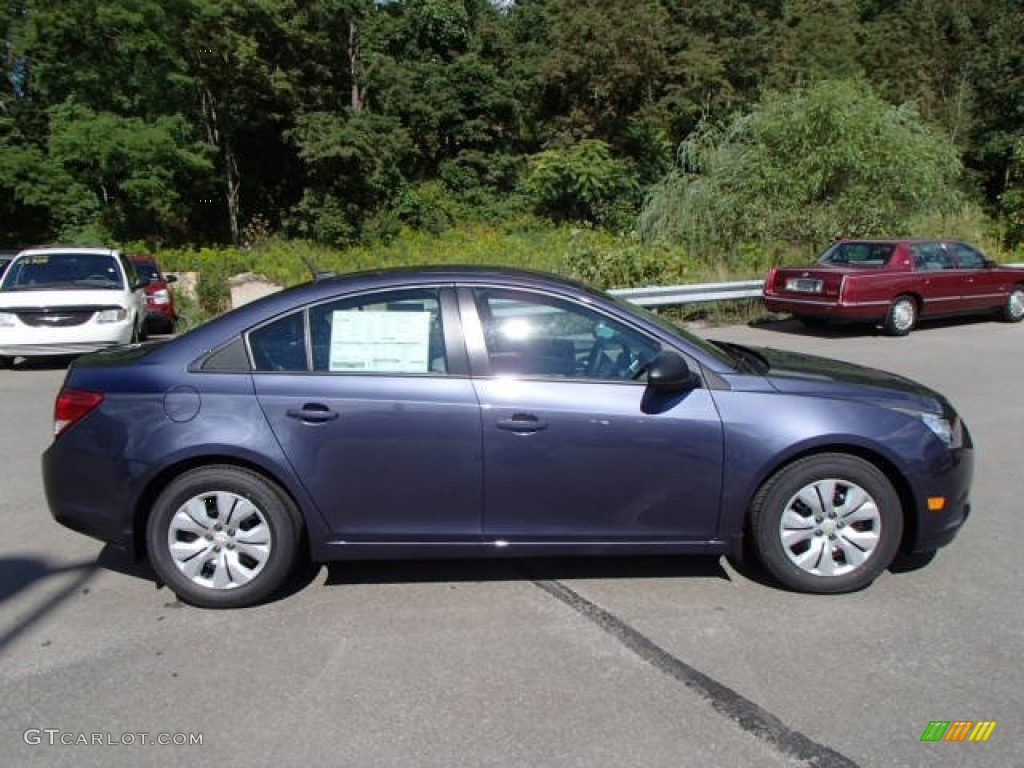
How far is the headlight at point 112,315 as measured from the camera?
10.7 m

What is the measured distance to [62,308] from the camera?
10531 millimetres

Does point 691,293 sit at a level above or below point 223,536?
above

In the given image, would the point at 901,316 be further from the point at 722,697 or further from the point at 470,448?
the point at 722,697

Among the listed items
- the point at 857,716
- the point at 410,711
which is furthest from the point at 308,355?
the point at 857,716

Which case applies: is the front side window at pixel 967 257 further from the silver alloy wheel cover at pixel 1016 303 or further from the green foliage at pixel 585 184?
the green foliage at pixel 585 184

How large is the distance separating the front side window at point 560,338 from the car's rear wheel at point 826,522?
0.89 meters

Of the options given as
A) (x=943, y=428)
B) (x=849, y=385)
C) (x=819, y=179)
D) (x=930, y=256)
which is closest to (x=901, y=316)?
(x=930, y=256)

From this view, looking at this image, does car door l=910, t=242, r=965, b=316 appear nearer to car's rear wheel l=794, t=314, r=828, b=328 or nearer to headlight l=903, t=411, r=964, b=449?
car's rear wheel l=794, t=314, r=828, b=328

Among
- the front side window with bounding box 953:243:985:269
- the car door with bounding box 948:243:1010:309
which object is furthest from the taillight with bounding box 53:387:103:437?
the front side window with bounding box 953:243:985:269

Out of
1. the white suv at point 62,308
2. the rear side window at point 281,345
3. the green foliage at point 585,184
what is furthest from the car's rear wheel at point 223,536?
the green foliage at point 585,184

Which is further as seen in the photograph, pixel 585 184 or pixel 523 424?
pixel 585 184

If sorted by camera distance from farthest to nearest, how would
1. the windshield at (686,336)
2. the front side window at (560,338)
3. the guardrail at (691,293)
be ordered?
the guardrail at (691,293) < the windshield at (686,336) < the front side window at (560,338)

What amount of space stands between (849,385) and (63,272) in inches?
442

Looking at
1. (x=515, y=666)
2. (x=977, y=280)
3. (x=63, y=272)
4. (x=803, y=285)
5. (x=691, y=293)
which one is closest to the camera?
(x=515, y=666)
